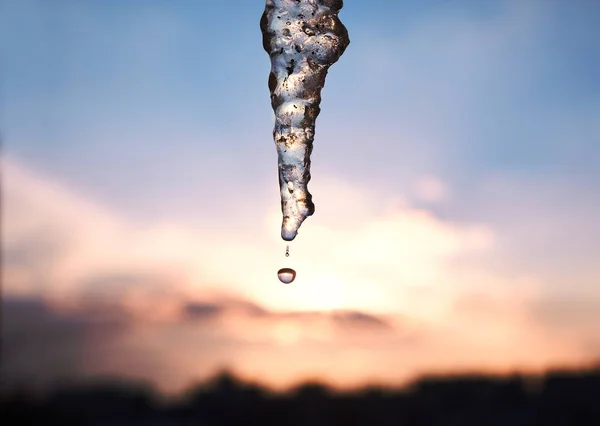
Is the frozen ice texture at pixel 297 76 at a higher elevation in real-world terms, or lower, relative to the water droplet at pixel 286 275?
higher

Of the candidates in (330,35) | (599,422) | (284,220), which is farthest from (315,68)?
(599,422)

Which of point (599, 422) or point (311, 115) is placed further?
point (599, 422)

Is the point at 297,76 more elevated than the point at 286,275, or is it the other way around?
the point at 297,76

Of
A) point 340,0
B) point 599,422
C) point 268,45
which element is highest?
point 599,422

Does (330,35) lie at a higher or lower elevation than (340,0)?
lower

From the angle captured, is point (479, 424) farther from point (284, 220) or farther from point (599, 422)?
point (284, 220)
